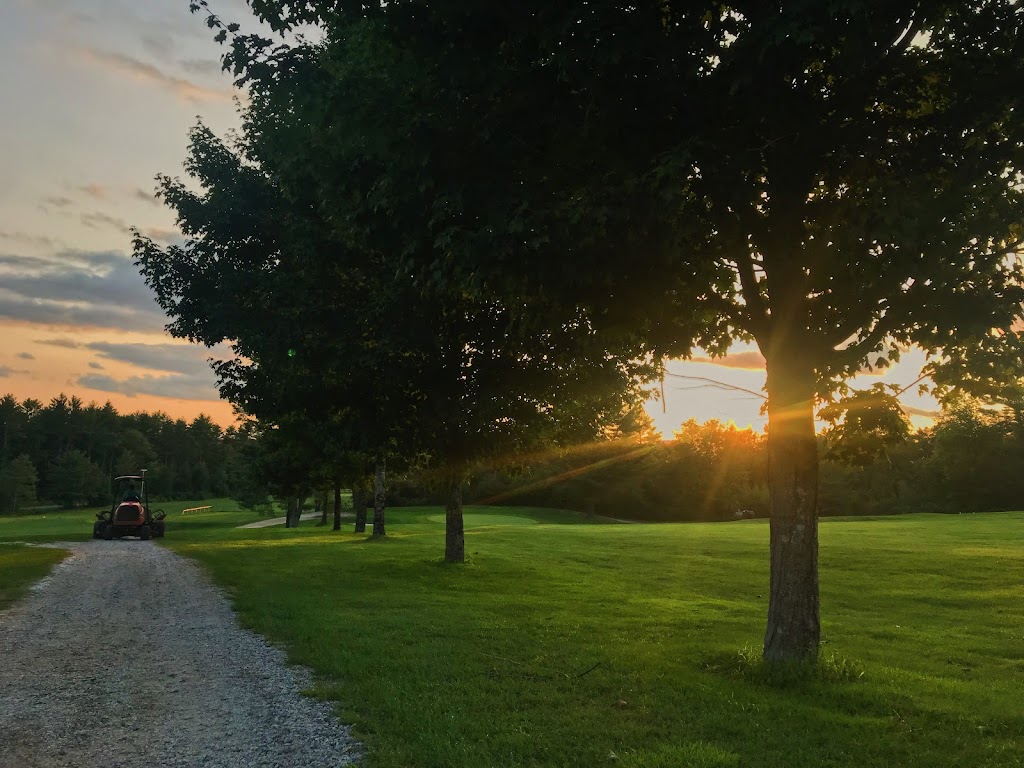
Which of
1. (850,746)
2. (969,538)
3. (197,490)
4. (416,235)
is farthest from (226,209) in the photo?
(197,490)

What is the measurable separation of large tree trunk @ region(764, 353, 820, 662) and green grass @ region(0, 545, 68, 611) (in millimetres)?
13139

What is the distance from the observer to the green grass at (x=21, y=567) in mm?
15172

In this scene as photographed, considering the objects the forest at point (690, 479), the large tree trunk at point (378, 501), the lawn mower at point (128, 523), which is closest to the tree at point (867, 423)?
the large tree trunk at point (378, 501)

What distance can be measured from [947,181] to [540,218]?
12.6 feet

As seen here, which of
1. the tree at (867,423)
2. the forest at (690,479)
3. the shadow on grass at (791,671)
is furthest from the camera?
the forest at (690,479)

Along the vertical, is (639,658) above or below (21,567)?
above

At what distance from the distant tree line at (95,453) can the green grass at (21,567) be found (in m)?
76.3

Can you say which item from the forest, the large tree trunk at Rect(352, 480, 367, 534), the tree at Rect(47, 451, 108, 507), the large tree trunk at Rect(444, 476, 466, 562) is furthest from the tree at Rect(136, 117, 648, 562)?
the tree at Rect(47, 451, 108, 507)

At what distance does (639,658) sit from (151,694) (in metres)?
5.50

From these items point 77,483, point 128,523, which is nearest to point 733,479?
point 128,523

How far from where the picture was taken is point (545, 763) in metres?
5.40

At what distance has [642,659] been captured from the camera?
9023 millimetres

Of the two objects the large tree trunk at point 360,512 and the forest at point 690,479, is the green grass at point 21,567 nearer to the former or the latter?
the forest at point 690,479

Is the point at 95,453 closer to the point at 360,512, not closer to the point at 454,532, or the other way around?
the point at 360,512
